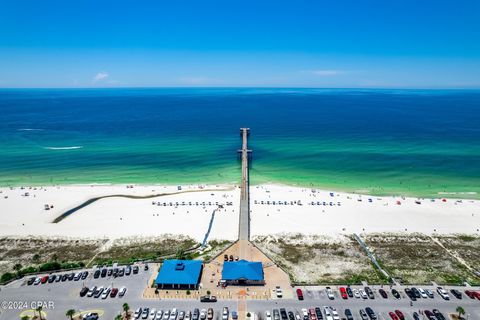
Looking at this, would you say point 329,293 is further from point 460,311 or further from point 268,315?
point 460,311

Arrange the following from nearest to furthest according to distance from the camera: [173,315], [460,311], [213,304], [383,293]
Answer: [460,311] → [173,315] → [213,304] → [383,293]

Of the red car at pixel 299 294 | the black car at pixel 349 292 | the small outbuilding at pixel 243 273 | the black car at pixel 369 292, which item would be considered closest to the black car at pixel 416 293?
the black car at pixel 369 292

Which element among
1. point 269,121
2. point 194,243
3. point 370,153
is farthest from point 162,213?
point 269,121

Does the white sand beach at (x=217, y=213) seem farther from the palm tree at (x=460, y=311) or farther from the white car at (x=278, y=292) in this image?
the palm tree at (x=460, y=311)

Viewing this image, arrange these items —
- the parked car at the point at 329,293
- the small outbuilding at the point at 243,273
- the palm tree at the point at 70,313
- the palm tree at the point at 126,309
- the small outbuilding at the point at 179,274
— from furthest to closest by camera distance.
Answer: the small outbuilding at the point at 243,273 < the small outbuilding at the point at 179,274 < the parked car at the point at 329,293 < the palm tree at the point at 126,309 < the palm tree at the point at 70,313

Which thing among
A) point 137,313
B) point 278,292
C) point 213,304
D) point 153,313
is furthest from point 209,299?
point 278,292

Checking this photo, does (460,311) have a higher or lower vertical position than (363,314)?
higher
